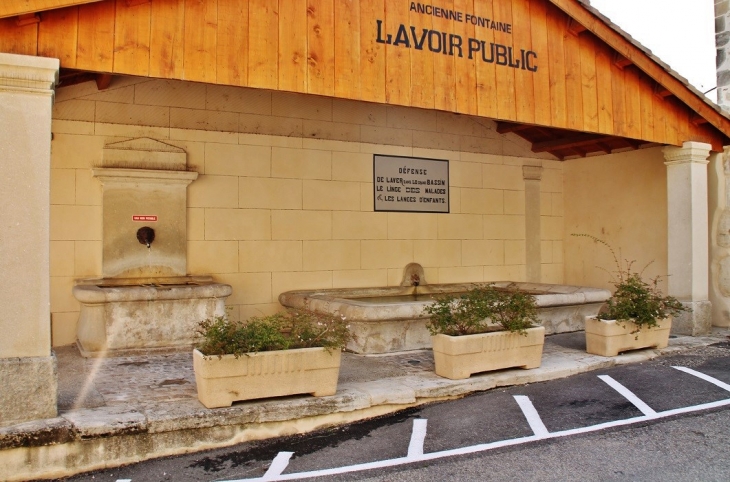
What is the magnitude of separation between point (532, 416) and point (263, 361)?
228cm

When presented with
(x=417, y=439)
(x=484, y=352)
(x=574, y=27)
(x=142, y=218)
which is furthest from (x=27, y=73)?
(x=574, y=27)

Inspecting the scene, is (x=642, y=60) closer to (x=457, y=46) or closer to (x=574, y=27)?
(x=574, y=27)

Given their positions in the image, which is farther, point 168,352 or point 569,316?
point 569,316

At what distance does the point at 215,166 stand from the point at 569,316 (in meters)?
5.35

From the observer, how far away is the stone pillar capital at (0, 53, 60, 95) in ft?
14.6

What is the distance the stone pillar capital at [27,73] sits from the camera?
14.6ft

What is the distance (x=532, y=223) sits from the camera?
37.3 ft

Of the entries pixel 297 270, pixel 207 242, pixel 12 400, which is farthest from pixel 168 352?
A: pixel 12 400

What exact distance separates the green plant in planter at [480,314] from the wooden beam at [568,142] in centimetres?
452

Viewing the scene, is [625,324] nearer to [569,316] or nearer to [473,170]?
[569,316]

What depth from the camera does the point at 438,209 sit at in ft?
33.8

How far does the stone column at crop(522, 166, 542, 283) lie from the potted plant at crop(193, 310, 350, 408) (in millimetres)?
6624

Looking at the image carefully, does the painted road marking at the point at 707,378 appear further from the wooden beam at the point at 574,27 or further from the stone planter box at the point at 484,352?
the wooden beam at the point at 574,27

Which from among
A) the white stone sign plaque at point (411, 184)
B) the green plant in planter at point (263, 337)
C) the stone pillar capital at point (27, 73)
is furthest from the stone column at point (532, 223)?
the stone pillar capital at point (27, 73)
